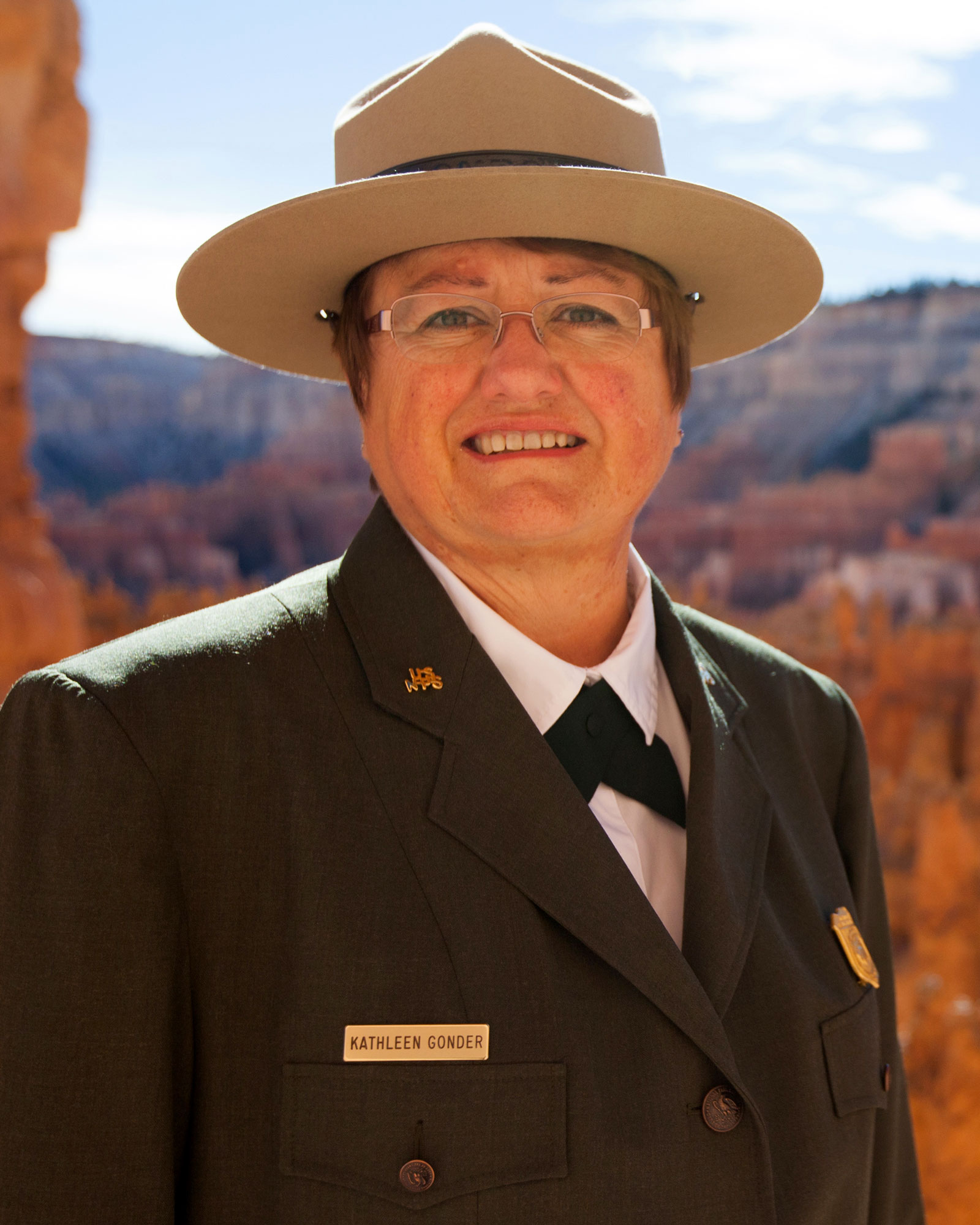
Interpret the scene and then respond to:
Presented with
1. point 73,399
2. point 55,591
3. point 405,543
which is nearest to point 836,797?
point 405,543

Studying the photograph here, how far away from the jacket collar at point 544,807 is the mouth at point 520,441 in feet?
0.56

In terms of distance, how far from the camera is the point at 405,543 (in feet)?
4.48

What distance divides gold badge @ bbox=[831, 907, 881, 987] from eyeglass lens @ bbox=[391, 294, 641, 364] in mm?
723

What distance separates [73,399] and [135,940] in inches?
1364

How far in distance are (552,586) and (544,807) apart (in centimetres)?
29

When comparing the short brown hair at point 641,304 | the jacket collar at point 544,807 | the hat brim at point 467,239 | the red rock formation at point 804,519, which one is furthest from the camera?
the red rock formation at point 804,519

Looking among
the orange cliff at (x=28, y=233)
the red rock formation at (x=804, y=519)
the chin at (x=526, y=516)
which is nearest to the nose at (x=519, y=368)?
the chin at (x=526, y=516)

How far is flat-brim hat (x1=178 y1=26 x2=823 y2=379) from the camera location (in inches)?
49.2

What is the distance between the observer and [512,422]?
4.06ft

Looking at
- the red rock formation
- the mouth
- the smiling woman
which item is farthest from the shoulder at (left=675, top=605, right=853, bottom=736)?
the red rock formation

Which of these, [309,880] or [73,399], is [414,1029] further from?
[73,399]

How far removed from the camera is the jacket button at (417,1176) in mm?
1022

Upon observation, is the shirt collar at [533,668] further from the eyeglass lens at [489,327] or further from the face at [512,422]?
the eyeglass lens at [489,327]

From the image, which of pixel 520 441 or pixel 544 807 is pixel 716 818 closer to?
pixel 544 807
